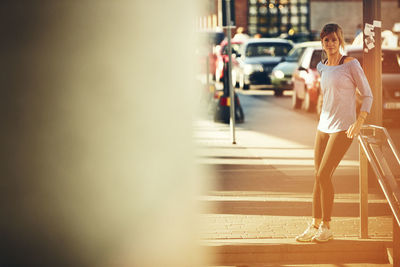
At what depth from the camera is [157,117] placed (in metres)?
10.9

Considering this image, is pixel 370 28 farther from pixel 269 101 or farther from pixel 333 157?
pixel 269 101

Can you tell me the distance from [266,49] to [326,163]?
895 inches

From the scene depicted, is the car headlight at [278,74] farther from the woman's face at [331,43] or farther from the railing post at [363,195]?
the woman's face at [331,43]

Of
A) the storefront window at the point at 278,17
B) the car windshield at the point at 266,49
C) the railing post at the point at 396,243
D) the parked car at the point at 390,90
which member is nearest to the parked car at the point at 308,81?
the parked car at the point at 390,90

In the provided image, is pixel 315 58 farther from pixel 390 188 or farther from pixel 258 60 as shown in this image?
pixel 390 188

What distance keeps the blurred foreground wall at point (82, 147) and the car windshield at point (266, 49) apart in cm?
1875

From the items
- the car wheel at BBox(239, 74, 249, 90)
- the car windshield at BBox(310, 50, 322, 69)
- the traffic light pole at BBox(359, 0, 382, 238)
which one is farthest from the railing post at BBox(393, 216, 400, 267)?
the car wheel at BBox(239, 74, 249, 90)

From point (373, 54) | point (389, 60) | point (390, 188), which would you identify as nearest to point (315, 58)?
point (389, 60)

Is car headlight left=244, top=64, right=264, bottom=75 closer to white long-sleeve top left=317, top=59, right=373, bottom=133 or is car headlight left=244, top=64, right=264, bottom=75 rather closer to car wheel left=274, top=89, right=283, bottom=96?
car wheel left=274, top=89, right=283, bottom=96

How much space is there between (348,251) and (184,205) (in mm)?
2391

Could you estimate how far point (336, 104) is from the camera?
668 cm

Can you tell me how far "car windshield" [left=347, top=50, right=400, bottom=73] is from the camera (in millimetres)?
18109

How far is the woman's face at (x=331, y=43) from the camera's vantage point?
667 centimetres

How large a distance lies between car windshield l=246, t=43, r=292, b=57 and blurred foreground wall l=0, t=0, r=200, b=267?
18748mm
